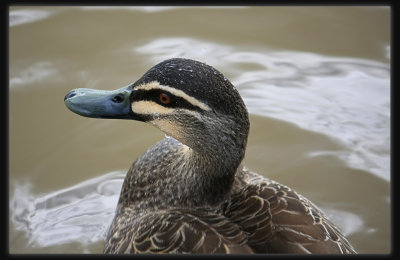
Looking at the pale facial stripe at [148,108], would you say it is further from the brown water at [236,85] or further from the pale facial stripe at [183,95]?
the brown water at [236,85]

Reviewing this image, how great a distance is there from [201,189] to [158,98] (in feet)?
2.59

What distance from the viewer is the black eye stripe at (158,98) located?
128 inches

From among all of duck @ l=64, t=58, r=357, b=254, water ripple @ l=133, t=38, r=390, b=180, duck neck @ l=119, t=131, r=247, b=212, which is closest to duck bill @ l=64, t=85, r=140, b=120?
duck @ l=64, t=58, r=357, b=254

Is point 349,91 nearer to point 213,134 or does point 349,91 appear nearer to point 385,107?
point 385,107

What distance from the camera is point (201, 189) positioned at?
12.0 ft

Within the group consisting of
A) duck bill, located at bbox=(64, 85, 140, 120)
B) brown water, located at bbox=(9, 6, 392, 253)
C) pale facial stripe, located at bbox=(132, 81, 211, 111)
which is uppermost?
pale facial stripe, located at bbox=(132, 81, 211, 111)

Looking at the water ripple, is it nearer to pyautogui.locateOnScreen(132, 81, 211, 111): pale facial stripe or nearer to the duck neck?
the duck neck

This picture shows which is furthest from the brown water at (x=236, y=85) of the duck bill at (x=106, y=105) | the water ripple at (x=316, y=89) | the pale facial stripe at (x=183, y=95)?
the pale facial stripe at (x=183, y=95)

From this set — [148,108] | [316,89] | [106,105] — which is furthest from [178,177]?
[316,89]

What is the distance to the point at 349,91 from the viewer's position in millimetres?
6227

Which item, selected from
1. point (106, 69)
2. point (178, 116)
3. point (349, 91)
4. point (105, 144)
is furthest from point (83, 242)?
point (349, 91)

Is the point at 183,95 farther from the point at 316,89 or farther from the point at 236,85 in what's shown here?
the point at 316,89

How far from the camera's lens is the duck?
124 inches

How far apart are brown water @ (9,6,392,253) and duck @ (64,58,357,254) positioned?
1.29 metres
